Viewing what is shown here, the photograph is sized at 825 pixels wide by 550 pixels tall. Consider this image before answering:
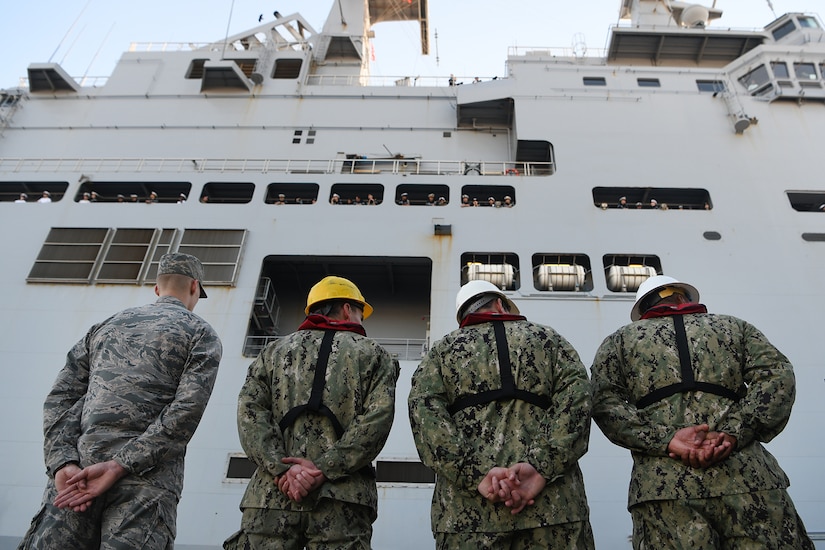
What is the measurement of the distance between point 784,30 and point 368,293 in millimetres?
13431

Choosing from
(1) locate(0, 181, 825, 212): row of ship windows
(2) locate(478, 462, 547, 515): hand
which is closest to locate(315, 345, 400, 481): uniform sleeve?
(2) locate(478, 462, 547, 515): hand

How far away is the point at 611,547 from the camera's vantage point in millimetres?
6633

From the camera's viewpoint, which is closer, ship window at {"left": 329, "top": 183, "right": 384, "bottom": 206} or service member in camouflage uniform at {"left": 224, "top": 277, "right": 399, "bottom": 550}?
service member in camouflage uniform at {"left": 224, "top": 277, "right": 399, "bottom": 550}

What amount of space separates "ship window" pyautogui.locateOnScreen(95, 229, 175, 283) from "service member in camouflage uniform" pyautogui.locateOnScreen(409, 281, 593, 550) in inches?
304

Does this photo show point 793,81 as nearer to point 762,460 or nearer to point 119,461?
point 762,460

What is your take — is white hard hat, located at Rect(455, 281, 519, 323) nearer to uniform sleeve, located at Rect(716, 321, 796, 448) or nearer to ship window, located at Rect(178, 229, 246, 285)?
Answer: uniform sleeve, located at Rect(716, 321, 796, 448)

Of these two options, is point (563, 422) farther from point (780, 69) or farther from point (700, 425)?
point (780, 69)

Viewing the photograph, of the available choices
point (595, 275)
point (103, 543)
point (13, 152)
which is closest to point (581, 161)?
point (595, 275)

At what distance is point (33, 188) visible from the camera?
36.9 ft

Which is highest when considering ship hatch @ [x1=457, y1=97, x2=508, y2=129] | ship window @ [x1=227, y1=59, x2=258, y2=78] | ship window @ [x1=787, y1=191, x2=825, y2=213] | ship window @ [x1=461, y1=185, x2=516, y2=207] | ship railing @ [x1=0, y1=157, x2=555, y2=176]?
ship window @ [x1=227, y1=59, x2=258, y2=78]

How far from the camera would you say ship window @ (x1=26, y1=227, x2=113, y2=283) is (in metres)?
9.23

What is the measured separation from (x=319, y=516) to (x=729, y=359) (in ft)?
7.46

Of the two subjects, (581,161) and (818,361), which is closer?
(818,361)

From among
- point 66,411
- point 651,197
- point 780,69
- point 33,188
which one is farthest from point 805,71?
point 33,188
